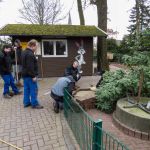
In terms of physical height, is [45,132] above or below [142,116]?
below

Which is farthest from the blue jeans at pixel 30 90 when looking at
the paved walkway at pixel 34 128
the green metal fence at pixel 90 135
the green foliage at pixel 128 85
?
the green metal fence at pixel 90 135

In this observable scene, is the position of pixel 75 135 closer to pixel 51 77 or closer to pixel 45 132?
pixel 45 132

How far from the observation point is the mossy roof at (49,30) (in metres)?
12.1

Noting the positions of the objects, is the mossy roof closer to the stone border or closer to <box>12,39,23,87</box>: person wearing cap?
<box>12,39,23,87</box>: person wearing cap

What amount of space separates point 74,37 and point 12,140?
9342mm

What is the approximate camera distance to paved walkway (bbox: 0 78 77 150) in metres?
4.45

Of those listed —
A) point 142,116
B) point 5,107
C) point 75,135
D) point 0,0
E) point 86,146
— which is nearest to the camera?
point 86,146

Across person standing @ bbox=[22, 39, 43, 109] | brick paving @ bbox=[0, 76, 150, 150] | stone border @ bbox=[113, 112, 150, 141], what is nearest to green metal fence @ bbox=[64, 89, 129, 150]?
brick paving @ bbox=[0, 76, 150, 150]

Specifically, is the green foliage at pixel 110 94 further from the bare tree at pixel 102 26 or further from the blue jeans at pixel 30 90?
the bare tree at pixel 102 26

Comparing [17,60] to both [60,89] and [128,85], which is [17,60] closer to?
[60,89]

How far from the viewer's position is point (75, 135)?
461cm

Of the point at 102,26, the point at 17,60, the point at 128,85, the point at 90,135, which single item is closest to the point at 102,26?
the point at 102,26

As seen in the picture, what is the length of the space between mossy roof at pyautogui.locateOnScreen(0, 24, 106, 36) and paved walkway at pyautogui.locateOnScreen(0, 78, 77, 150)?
5838mm

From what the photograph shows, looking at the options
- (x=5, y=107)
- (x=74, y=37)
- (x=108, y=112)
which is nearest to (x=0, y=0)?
(x=74, y=37)
